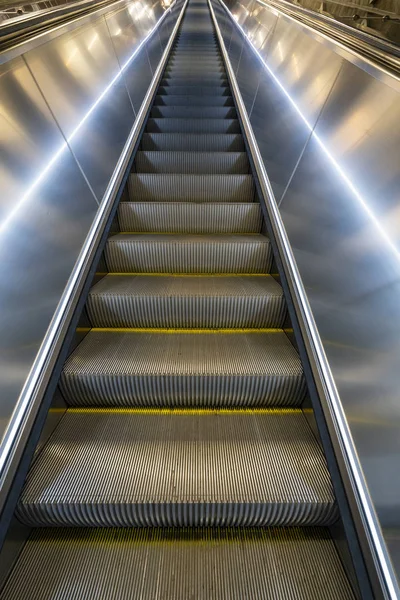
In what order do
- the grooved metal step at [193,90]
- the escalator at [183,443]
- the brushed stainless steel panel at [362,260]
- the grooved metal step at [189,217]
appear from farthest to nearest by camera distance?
the grooved metal step at [193,90] < the grooved metal step at [189,217] < the escalator at [183,443] < the brushed stainless steel panel at [362,260]

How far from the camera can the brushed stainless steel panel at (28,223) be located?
1.16 meters

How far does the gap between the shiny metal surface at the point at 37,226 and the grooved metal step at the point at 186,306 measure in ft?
0.73

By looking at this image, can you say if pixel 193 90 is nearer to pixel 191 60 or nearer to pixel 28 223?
pixel 191 60

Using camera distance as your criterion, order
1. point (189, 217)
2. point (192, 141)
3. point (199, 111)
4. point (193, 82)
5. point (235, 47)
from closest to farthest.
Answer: point (189, 217), point (192, 141), point (199, 111), point (193, 82), point (235, 47)

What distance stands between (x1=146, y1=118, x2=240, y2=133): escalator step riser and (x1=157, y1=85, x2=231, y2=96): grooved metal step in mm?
1034

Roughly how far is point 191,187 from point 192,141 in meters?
0.81

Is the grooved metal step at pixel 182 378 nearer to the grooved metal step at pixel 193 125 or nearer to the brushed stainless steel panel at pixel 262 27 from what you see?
the grooved metal step at pixel 193 125

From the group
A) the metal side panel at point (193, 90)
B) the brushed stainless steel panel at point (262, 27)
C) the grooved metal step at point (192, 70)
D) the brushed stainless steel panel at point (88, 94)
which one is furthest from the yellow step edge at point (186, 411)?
the grooved metal step at point (192, 70)

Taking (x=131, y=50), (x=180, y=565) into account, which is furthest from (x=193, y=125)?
(x=180, y=565)

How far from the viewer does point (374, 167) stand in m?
1.21

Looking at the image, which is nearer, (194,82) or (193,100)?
(193,100)

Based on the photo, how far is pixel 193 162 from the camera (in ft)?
9.34

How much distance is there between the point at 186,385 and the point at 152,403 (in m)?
0.19

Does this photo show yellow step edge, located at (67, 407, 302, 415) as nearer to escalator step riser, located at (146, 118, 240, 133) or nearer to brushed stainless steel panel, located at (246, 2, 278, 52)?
escalator step riser, located at (146, 118, 240, 133)
